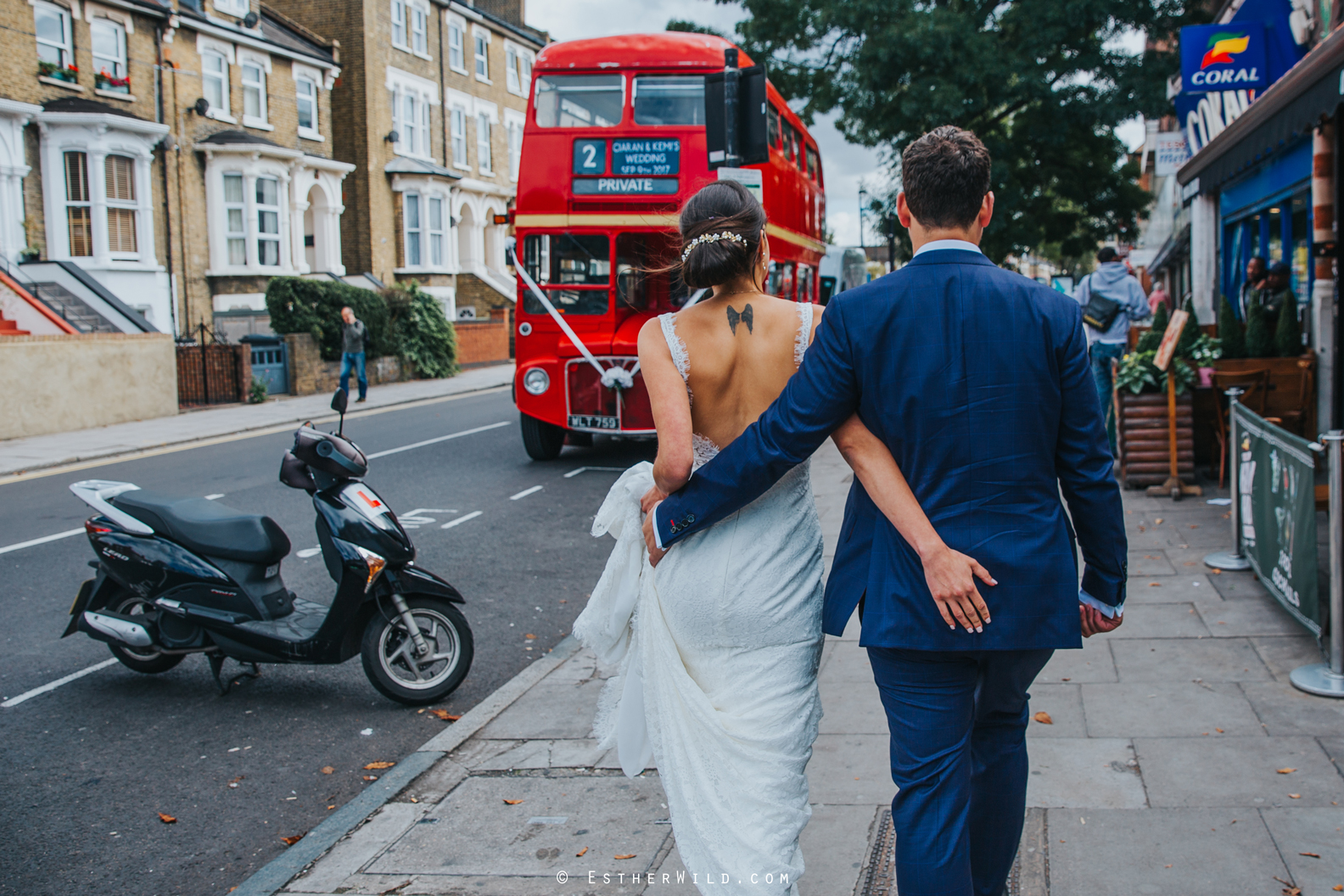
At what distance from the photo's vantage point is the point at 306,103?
99.8ft

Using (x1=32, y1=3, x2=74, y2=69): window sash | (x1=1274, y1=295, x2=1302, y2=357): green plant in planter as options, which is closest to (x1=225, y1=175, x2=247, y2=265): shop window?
(x1=32, y1=3, x2=74, y2=69): window sash

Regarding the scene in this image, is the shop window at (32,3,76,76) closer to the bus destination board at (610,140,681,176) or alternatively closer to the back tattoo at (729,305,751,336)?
the bus destination board at (610,140,681,176)

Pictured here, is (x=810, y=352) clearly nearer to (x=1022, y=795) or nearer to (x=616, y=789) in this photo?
(x=1022, y=795)

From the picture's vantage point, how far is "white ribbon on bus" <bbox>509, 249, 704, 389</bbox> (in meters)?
11.3

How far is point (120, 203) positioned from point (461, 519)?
18448 millimetres

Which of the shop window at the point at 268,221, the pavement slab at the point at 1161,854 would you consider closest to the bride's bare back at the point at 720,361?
the pavement slab at the point at 1161,854

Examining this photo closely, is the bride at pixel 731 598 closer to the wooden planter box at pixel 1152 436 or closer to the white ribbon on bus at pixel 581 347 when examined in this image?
the wooden planter box at pixel 1152 436

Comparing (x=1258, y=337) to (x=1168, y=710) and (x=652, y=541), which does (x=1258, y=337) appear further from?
(x=652, y=541)

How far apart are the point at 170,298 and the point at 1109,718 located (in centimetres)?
→ 2521

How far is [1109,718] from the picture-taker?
4.27m

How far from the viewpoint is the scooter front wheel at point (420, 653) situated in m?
4.88

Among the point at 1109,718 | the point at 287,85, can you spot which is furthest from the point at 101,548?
the point at 287,85

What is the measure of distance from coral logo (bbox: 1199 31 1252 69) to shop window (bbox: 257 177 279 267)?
73.7ft

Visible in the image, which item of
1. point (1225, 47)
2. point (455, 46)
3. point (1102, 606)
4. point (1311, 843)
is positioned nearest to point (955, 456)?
point (1102, 606)
